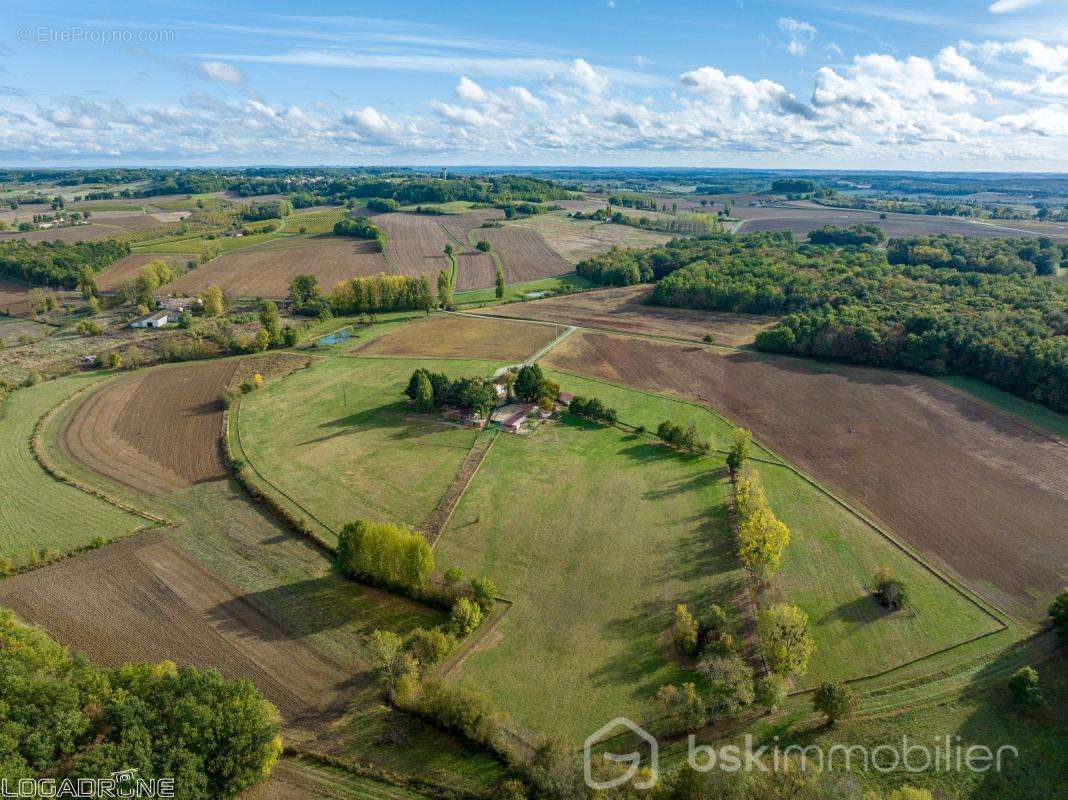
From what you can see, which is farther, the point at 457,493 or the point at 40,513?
the point at 457,493

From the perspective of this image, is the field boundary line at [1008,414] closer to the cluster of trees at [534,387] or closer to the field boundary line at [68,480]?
the cluster of trees at [534,387]

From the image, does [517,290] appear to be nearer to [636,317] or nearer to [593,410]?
[636,317]

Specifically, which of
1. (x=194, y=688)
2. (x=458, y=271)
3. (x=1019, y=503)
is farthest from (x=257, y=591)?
(x=458, y=271)

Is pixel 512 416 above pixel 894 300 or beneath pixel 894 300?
beneath

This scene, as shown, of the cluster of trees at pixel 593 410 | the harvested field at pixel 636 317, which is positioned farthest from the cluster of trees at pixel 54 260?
the cluster of trees at pixel 593 410

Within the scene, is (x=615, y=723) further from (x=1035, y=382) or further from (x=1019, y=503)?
(x=1035, y=382)

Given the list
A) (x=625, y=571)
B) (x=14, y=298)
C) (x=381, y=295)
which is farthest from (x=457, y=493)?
(x=14, y=298)

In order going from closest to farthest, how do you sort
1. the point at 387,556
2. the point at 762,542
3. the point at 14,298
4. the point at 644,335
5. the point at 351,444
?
the point at 387,556 → the point at 762,542 → the point at 351,444 → the point at 644,335 → the point at 14,298
